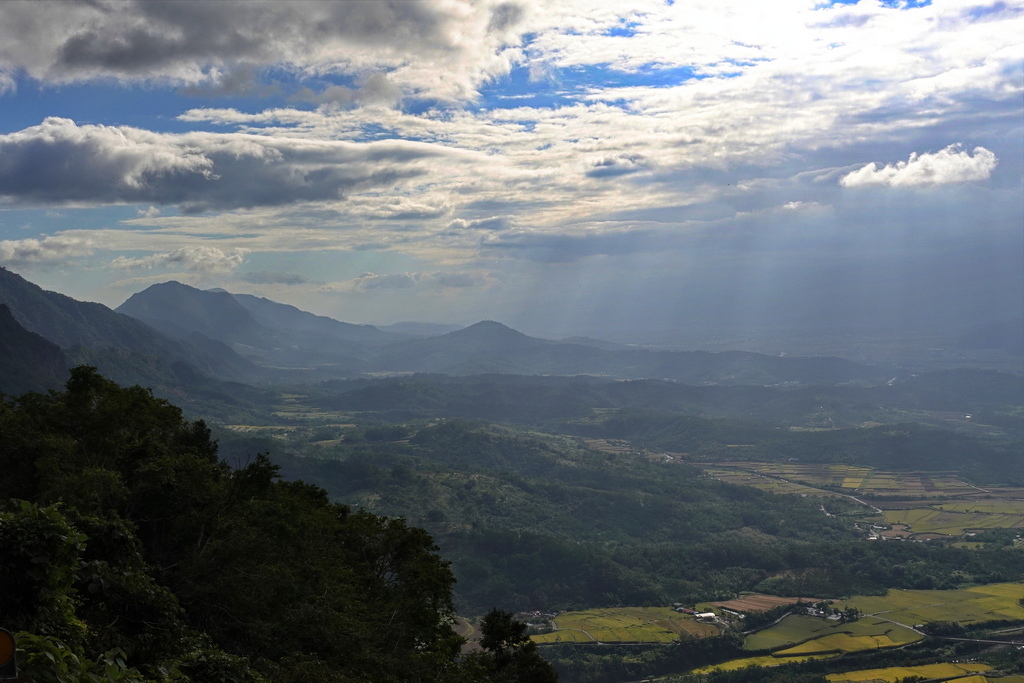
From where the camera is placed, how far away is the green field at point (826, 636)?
9346 cm

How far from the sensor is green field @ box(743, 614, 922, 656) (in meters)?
93.5

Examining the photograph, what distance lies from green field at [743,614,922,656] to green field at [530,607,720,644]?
24.0ft

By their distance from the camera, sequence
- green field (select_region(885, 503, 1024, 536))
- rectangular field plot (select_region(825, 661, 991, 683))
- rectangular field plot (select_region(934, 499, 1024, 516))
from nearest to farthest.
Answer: rectangular field plot (select_region(825, 661, 991, 683))
green field (select_region(885, 503, 1024, 536))
rectangular field plot (select_region(934, 499, 1024, 516))

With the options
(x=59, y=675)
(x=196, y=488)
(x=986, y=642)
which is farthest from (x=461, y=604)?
(x=59, y=675)

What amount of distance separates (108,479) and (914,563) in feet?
453

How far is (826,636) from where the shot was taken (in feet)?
323

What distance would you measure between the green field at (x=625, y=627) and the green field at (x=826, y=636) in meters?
7.32

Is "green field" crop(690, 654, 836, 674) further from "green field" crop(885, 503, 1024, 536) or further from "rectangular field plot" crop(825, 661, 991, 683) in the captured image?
"green field" crop(885, 503, 1024, 536)

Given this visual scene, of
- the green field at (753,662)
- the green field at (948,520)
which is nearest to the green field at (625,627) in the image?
the green field at (753,662)

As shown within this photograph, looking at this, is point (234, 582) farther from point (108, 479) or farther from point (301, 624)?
point (108, 479)

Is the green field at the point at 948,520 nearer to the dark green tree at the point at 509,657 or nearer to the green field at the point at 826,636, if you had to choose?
the green field at the point at 826,636

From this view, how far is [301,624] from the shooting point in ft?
109

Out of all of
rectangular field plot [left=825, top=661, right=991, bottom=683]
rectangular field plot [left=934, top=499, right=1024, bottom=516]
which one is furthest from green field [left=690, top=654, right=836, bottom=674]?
rectangular field plot [left=934, top=499, right=1024, bottom=516]

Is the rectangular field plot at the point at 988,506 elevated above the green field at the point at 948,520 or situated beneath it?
situated beneath
